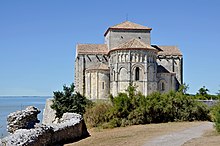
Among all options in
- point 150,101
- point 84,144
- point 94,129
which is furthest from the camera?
point 150,101

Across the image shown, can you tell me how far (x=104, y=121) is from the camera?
2189cm

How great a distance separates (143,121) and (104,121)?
2.39 metres

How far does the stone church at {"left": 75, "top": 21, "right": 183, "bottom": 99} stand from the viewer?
133 ft

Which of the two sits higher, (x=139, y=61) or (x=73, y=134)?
(x=139, y=61)

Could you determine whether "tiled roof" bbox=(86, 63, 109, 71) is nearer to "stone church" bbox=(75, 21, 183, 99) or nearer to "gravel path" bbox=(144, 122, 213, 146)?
"stone church" bbox=(75, 21, 183, 99)

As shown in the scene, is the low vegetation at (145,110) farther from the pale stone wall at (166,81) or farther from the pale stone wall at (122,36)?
the pale stone wall at (122,36)

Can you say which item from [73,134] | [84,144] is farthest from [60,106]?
[84,144]

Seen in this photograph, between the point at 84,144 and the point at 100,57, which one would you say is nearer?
the point at 84,144

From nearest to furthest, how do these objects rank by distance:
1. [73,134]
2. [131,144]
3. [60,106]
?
[131,144] → [73,134] → [60,106]

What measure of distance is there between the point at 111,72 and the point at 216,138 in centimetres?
2904

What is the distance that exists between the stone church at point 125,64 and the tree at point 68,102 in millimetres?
12183

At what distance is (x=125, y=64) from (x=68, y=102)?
1373 cm

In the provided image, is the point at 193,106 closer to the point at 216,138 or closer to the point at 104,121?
the point at 104,121

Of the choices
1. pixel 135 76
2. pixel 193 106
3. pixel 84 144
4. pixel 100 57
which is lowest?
pixel 84 144
